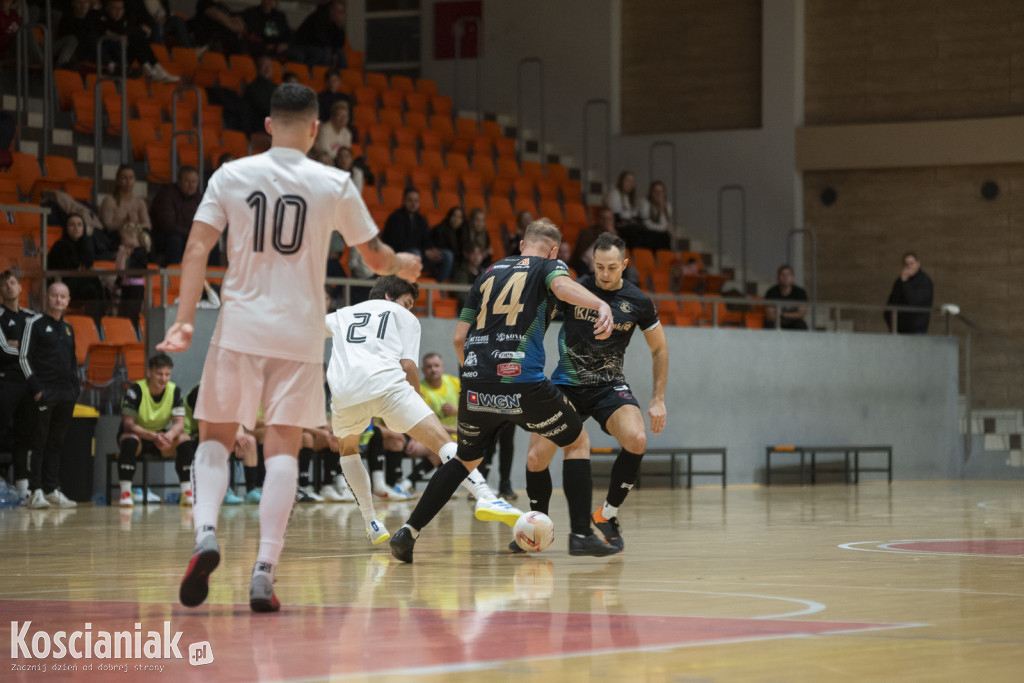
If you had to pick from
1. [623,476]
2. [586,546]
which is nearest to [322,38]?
[623,476]

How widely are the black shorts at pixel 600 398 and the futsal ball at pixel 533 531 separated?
861 millimetres

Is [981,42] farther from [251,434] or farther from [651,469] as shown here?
[251,434]

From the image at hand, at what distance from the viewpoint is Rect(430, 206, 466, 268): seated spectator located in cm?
1691

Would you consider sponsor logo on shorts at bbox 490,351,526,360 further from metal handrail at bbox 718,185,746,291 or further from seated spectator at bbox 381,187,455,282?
metal handrail at bbox 718,185,746,291

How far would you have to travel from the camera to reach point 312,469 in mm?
14953

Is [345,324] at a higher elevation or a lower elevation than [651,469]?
higher

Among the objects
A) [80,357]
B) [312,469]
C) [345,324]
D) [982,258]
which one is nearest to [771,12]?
[982,258]

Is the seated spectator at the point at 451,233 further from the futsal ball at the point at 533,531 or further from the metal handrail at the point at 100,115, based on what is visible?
the futsal ball at the point at 533,531

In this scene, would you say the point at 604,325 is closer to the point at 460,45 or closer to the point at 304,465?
the point at 304,465

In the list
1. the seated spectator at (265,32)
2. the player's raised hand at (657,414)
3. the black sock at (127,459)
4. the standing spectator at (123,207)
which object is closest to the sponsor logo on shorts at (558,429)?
the player's raised hand at (657,414)

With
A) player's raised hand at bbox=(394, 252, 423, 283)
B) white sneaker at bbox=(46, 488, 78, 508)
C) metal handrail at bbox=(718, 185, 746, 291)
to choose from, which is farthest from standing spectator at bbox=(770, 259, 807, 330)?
player's raised hand at bbox=(394, 252, 423, 283)

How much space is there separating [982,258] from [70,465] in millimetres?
14306

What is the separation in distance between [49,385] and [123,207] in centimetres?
270

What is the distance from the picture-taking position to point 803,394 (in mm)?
19594
